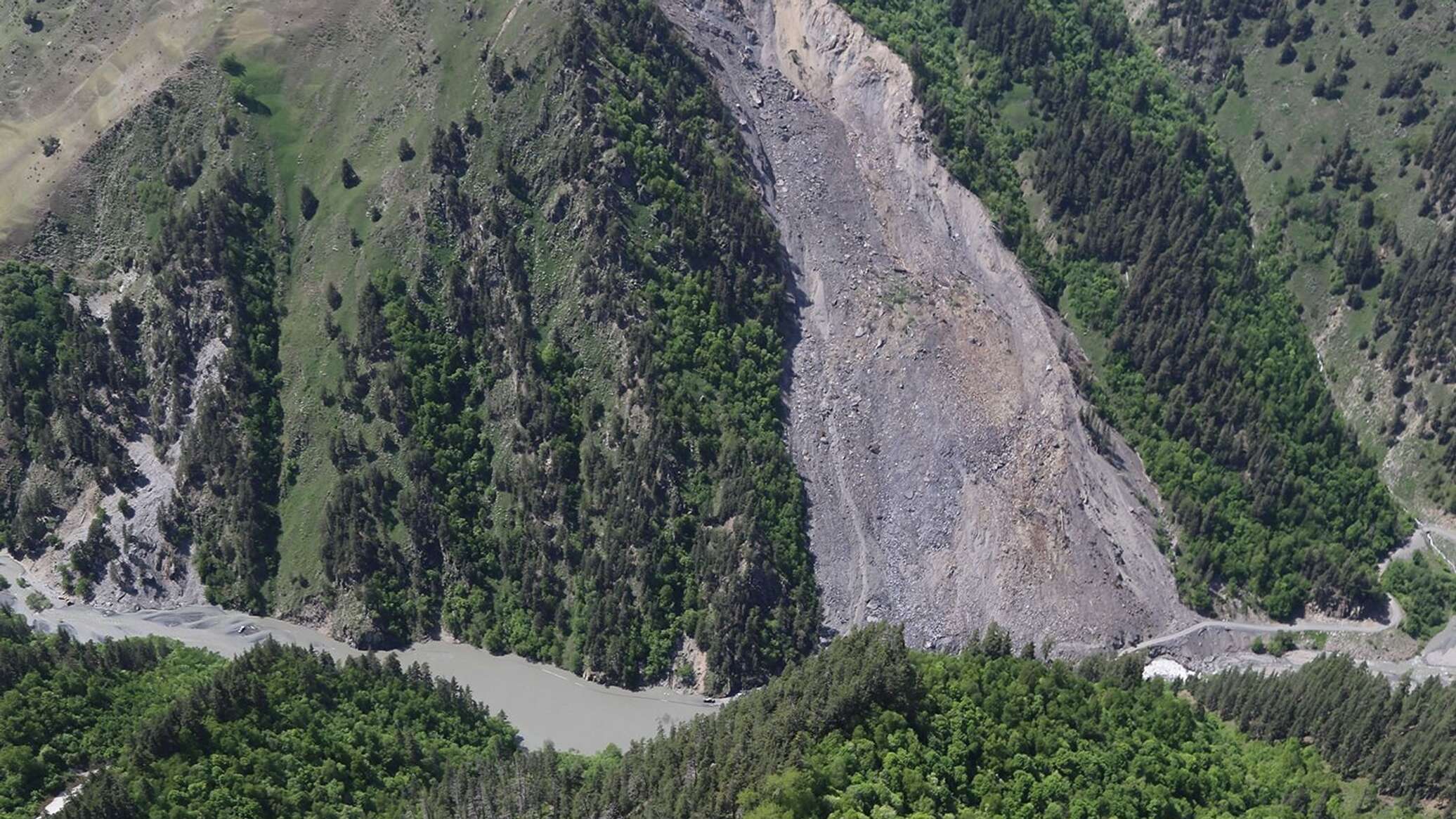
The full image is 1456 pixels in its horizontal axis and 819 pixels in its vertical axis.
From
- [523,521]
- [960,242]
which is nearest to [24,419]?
[523,521]

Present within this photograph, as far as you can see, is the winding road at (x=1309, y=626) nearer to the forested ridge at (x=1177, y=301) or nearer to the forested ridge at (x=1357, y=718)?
the forested ridge at (x=1177, y=301)

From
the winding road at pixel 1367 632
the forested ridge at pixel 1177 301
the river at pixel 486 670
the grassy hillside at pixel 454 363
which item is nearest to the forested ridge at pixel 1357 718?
the winding road at pixel 1367 632

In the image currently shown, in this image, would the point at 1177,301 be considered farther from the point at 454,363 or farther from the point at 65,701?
the point at 65,701

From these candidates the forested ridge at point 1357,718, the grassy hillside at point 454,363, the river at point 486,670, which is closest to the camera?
the forested ridge at point 1357,718

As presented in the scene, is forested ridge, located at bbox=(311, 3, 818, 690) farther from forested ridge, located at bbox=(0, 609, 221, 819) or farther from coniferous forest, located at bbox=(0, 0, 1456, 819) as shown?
forested ridge, located at bbox=(0, 609, 221, 819)

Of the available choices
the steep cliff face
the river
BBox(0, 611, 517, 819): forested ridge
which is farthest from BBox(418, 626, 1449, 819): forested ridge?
the steep cliff face

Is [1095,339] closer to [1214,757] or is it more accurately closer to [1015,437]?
[1015,437]
